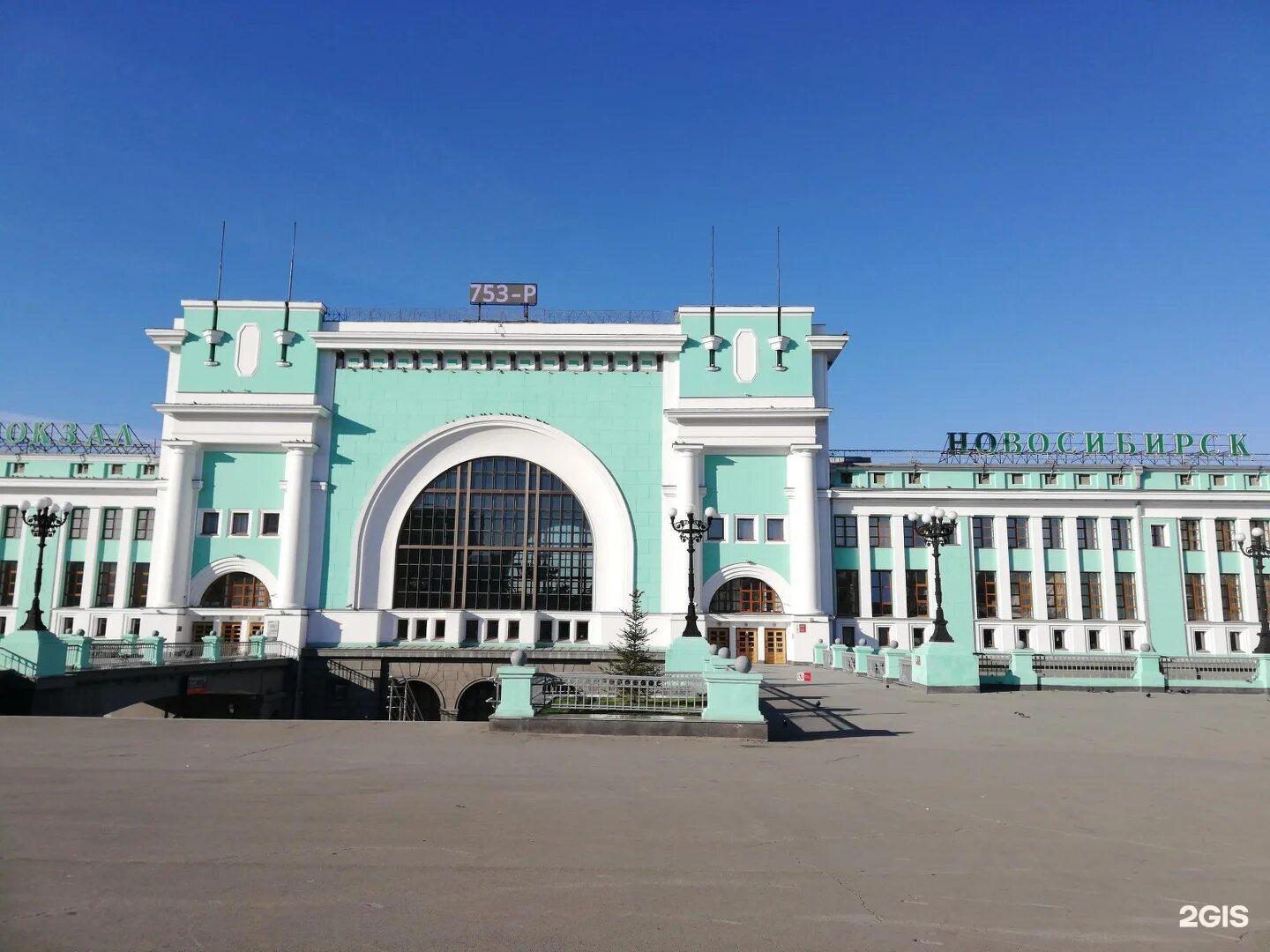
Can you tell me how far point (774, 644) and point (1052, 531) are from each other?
15439 mm

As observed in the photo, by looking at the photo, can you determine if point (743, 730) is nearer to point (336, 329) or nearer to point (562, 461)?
point (562, 461)

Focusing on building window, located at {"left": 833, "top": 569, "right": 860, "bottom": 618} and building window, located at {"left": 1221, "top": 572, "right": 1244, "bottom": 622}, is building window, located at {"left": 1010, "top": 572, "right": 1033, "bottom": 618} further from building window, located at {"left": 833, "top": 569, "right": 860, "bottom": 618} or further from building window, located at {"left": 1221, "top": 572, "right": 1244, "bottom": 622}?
building window, located at {"left": 1221, "top": 572, "right": 1244, "bottom": 622}

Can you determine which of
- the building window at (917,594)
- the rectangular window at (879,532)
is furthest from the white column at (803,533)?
the building window at (917,594)

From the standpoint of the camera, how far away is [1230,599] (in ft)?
142

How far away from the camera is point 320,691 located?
3912 centimetres

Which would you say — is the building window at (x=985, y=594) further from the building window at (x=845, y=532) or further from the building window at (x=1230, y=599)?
the building window at (x=1230, y=599)

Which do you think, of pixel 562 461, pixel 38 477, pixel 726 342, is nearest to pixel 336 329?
pixel 562 461

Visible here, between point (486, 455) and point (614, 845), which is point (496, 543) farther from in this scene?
point (614, 845)

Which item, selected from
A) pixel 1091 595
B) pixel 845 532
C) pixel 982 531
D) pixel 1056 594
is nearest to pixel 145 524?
pixel 845 532

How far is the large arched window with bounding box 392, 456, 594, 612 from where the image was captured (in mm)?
42688

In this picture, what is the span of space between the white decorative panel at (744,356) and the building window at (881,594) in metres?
11.5

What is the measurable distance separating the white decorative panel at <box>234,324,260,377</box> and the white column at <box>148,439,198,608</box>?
14.5 feet

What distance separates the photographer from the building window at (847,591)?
43156 millimetres

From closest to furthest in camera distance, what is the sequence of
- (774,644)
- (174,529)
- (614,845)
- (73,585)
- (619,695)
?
(614,845) < (619,695) < (174,529) < (774,644) < (73,585)
